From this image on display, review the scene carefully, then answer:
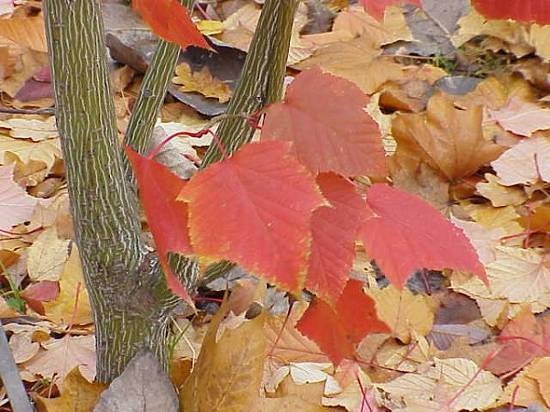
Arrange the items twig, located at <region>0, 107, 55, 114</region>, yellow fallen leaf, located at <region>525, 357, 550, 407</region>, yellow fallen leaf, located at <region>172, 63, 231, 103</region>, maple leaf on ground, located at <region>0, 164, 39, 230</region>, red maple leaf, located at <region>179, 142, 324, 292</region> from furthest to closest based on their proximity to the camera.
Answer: yellow fallen leaf, located at <region>172, 63, 231, 103</region> → twig, located at <region>0, 107, 55, 114</region> → maple leaf on ground, located at <region>0, 164, 39, 230</region> → yellow fallen leaf, located at <region>525, 357, 550, 407</region> → red maple leaf, located at <region>179, 142, 324, 292</region>

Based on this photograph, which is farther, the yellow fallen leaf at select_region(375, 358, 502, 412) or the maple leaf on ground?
the maple leaf on ground

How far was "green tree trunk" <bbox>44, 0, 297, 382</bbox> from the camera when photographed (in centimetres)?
77

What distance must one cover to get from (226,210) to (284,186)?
0.04 m

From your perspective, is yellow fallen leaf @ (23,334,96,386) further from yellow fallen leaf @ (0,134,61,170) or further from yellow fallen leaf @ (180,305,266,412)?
yellow fallen leaf @ (0,134,61,170)

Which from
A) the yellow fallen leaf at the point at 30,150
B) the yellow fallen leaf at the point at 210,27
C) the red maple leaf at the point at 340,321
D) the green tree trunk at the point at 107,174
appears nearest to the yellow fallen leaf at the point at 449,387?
the red maple leaf at the point at 340,321

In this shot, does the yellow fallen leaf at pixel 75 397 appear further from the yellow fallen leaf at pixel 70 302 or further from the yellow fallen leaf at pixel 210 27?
the yellow fallen leaf at pixel 210 27

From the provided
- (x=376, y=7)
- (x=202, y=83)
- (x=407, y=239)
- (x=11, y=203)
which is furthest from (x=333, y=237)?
(x=202, y=83)

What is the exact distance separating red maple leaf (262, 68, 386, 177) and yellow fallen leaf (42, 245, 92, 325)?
0.55 meters

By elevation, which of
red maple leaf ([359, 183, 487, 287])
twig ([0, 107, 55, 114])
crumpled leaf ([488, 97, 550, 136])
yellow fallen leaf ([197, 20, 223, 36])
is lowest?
A: crumpled leaf ([488, 97, 550, 136])

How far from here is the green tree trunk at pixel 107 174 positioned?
0.77 meters

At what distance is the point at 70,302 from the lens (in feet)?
3.84

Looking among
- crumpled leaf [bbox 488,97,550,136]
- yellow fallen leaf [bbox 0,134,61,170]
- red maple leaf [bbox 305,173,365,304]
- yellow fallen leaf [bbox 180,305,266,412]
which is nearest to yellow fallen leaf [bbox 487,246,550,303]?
crumpled leaf [bbox 488,97,550,136]

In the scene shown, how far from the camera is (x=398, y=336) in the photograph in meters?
1.16

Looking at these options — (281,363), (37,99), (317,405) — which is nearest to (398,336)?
(281,363)
